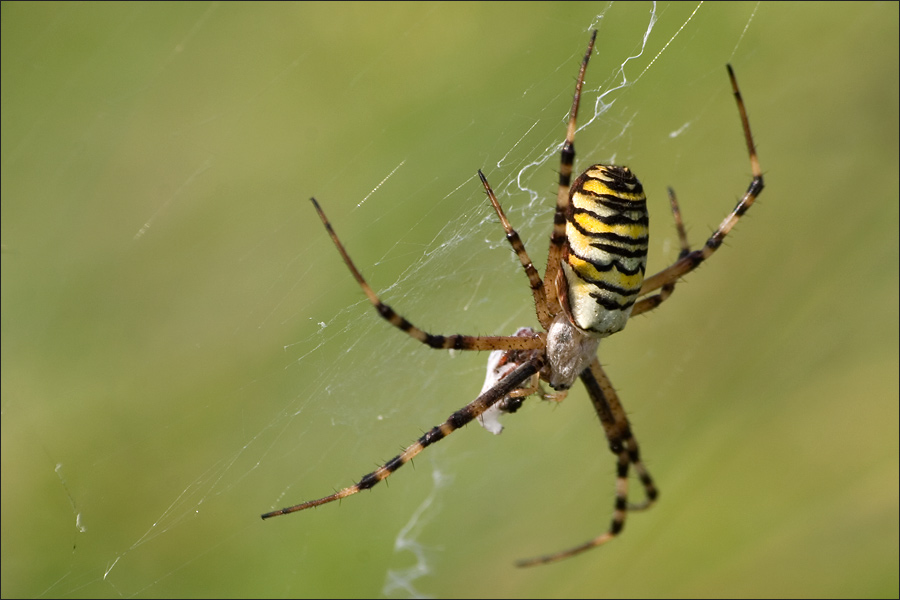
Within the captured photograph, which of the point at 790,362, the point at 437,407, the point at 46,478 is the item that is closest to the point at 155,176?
the point at 46,478

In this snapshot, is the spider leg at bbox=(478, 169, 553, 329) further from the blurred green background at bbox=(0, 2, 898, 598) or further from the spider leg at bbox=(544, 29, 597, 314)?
the blurred green background at bbox=(0, 2, 898, 598)

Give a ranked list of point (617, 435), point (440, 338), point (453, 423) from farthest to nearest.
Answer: point (617, 435) → point (453, 423) → point (440, 338)

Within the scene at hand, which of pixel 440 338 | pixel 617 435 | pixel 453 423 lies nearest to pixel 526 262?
pixel 440 338

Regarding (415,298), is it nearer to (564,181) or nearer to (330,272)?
(330,272)

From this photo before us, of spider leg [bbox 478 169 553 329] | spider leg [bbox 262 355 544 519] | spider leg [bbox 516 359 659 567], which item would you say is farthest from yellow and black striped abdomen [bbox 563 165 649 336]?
spider leg [bbox 516 359 659 567]

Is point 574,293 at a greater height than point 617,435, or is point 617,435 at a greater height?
point 574,293

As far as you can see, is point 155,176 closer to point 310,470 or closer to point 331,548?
point 310,470

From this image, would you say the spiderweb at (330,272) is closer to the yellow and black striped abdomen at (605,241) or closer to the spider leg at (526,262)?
the spider leg at (526,262)
